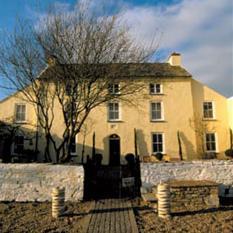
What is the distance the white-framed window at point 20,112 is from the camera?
23.9 meters

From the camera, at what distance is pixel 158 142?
24.0 metres

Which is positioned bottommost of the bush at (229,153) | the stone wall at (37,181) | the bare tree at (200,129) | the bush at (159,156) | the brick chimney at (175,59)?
the stone wall at (37,181)

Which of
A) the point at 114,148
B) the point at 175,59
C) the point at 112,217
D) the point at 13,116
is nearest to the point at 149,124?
the point at 114,148

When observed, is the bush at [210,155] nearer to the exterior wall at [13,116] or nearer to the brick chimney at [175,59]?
the brick chimney at [175,59]

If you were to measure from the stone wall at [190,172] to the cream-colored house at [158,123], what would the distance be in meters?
11.2

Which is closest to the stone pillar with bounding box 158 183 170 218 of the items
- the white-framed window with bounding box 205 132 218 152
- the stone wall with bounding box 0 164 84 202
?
the stone wall with bounding box 0 164 84 202

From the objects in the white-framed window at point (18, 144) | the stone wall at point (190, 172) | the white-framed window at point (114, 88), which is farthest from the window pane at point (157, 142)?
the stone wall at point (190, 172)

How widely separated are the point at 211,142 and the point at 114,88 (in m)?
13.8

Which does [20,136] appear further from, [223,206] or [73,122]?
[223,206]

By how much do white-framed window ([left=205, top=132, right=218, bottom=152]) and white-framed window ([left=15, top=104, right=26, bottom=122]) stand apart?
15.4m

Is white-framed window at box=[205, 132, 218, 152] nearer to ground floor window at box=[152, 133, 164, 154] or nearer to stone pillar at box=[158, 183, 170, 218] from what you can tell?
ground floor window at box=[152, 133, 164, 154]

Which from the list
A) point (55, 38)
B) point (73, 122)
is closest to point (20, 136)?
point (73, 122)

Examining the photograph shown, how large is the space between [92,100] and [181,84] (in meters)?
13.0

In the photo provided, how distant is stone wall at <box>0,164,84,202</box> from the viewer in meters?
10.9
